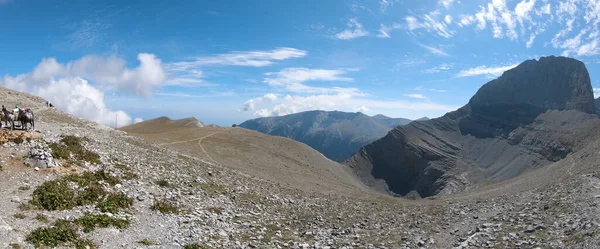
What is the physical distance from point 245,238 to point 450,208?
90.1 ft

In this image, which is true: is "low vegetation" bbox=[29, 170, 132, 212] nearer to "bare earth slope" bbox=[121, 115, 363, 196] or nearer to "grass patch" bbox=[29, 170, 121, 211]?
"grass patch" bbox=[29, 170, 121, 211]

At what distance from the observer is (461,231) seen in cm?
2806

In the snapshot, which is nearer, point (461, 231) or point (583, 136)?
Result: point (461, 231)

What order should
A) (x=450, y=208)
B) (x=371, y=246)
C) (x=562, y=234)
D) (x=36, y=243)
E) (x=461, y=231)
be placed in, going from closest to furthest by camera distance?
1. (x=36, y=243)
2. (x=562, y=234)
3. (x=371, y=246)
4. (x=461, y=231)
5. (x=450, y=208)

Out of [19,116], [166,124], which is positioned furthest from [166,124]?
[19,116]

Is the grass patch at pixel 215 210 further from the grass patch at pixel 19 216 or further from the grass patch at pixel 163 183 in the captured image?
the grass patch at pixel 19 216

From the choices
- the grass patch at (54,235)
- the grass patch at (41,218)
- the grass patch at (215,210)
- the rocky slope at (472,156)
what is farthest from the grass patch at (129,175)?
the rocky slope at (472,156)

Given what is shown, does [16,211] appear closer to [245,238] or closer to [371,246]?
[245,238]

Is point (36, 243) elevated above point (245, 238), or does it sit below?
above

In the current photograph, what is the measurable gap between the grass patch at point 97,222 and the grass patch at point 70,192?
1.92 meters

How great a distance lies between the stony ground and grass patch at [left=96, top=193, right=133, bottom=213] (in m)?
0.53

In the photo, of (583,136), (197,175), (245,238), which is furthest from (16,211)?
(583,136)

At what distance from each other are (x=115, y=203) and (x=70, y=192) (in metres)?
2.57

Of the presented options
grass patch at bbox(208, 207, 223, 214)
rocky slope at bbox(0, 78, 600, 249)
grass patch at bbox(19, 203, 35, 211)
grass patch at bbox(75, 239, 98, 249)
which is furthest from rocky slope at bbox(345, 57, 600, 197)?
grass patch at bbox(19, 203, 35, 211)
